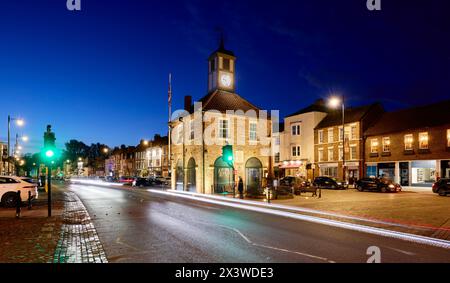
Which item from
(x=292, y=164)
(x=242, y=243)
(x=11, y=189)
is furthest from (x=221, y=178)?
(x=242, y=243)

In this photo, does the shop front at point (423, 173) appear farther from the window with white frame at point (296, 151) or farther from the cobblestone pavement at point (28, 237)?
the cobblestone pavement at point (28, 237)

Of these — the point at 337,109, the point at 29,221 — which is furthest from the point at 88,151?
the point at 29,221

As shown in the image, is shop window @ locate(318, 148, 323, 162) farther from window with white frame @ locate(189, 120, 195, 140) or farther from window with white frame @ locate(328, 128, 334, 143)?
window with white frame @ locate(189, 120, 195, 140)

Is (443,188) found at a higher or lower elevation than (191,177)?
lower

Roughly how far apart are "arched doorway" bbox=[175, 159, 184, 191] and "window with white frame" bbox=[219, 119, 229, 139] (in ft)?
21.3

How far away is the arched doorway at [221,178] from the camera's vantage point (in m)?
33.6

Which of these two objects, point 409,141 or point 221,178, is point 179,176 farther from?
point 409,141

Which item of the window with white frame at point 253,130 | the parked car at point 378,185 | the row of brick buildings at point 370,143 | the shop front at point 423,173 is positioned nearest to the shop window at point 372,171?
the row of brick buildings at point 370,143

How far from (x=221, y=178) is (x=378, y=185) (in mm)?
15005

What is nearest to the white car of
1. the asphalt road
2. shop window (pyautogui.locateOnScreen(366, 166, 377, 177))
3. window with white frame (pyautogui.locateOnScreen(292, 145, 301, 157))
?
the asphalt road

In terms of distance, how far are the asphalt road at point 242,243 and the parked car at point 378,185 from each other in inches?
884

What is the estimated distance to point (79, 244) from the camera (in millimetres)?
9375
